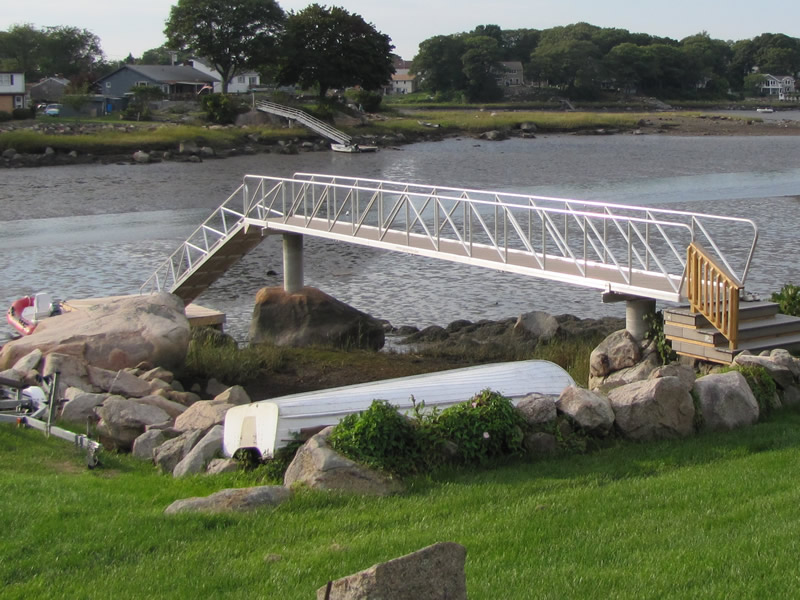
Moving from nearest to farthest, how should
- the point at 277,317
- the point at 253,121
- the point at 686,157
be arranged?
the point at 277,317, the point at 686,157, the point at 253,121

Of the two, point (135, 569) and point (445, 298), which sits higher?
point (135, 569)

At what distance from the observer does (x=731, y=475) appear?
28.6 ft

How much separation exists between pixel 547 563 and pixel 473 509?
56.4 inches

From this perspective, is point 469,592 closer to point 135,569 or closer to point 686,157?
point 135,569

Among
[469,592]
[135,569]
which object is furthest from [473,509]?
[135,569]

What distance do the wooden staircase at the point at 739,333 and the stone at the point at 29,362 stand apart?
30.8 feet

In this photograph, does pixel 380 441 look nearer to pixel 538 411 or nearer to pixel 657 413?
pixel 538 411

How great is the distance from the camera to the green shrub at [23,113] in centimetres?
8369

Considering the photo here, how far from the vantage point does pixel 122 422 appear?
12.6 meters

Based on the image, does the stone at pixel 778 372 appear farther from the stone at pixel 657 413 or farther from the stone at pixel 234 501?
the stone at pixel 234 501

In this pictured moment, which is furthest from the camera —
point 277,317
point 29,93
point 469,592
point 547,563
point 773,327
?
point 29,93

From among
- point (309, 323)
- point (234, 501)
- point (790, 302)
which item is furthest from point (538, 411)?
point (309, 323)

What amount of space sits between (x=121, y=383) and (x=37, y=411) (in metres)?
2.92

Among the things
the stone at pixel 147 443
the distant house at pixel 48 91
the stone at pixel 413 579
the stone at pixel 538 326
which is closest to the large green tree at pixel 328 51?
the distant house at pixel 48 91
